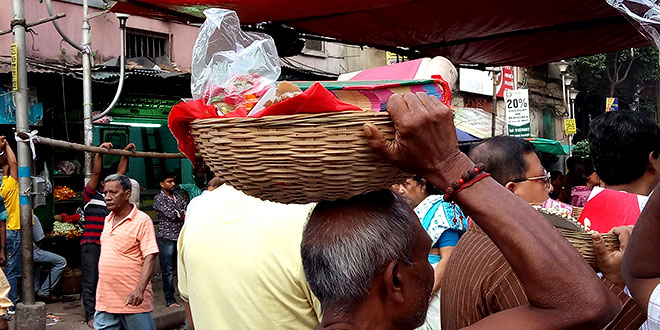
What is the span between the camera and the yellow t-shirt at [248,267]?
2.49 meters

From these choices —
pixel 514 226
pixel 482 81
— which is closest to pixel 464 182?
pixel 514 226

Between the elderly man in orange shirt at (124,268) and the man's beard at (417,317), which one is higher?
the man's beard at (417,317)

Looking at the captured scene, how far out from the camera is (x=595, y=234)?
82.8 inches

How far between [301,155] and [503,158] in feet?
6.09

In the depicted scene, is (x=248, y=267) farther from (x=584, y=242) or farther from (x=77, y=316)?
(x=77, y=316)

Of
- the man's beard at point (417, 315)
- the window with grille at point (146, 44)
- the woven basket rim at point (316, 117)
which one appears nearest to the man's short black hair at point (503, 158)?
the man's beard at point (417, 315)

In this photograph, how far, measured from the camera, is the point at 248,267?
2.53m

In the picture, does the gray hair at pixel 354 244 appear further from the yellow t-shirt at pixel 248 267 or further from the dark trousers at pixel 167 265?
the dark trousers at pixel 167 265

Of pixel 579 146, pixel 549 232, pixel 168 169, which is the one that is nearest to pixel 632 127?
pixel 549 232

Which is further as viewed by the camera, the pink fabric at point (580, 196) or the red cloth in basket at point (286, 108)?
the pink fabric at point (580, 196)

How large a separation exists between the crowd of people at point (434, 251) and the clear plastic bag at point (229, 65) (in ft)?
1.20

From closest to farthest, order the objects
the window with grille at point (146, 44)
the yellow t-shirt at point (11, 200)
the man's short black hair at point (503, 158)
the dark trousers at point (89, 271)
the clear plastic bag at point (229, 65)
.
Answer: the clear plastic bag at point (229, 65) → the man's short black hair at point (503, 158) → the dark trousers at point (89, 271) → the yellow t-shirt at point (11, 200) → the window with grille at point (146, 44)

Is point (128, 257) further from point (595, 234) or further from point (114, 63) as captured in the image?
point (114, 63)

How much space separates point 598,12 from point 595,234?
A: 2509mm
